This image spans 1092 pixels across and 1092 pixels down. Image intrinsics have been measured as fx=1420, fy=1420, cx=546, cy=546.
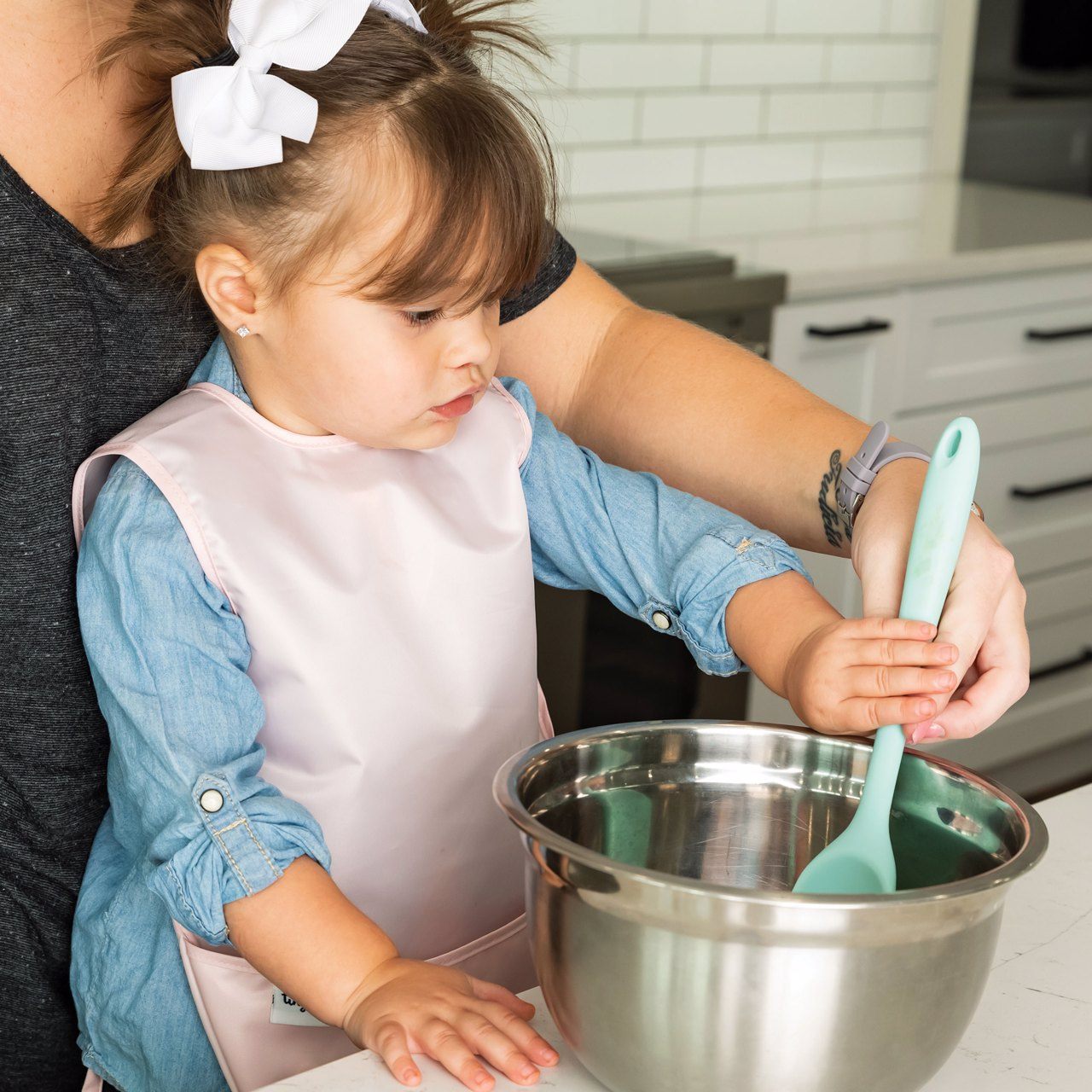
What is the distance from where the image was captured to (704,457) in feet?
3.71

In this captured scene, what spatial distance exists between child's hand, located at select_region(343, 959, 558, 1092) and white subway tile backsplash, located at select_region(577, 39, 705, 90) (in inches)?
89.9

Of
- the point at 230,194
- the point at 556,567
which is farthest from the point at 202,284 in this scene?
the point at 556,567

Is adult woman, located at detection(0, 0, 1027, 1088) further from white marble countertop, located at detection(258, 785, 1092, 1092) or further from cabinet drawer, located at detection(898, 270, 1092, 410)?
cabinet drawer, located at detection(898, 270, 1092, 410)

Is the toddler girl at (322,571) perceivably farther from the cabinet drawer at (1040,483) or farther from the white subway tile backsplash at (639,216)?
the cabinet drawer at (1040,483)

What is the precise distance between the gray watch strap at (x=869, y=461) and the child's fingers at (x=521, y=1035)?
430 mm

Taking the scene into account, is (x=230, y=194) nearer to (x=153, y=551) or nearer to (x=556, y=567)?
(x=153, y=551)

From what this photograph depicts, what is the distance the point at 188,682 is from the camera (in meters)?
0.84

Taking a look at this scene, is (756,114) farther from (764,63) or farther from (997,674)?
(997,674)

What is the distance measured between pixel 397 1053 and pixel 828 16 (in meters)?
2.88

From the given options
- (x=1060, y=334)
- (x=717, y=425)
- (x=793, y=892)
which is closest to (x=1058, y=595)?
(x=1060, y=334)

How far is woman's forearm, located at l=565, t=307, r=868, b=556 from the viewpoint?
1.06 metres

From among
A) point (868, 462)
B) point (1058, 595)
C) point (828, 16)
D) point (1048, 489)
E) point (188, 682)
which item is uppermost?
point (828, 16)

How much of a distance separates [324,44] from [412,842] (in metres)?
0.52

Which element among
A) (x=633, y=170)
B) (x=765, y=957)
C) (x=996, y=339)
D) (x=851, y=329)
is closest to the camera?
(x=765, y=957)
